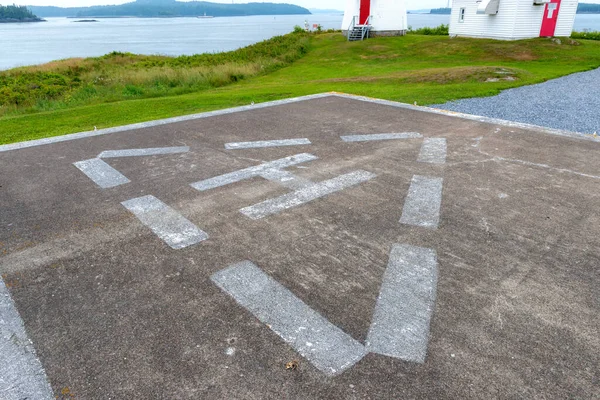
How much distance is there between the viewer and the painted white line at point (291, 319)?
283 cm

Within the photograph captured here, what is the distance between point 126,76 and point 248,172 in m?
19.8

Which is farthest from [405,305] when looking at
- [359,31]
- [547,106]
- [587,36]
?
[359,31]

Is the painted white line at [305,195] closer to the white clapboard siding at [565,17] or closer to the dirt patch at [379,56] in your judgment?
the dirt patch at [379,56]

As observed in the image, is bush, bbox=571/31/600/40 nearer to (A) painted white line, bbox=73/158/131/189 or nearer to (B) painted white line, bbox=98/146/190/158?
(B) painted white line, bbox=98/146/190/158

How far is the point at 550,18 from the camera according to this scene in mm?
28031

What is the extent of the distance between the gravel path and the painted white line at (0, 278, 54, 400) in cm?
991

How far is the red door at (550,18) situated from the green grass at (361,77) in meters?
2.54

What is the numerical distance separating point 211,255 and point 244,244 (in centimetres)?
37

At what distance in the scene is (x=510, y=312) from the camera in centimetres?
323

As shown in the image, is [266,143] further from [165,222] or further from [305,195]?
[165,222]

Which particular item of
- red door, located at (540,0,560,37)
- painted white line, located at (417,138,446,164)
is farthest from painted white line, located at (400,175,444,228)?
red door, located at (540,0,560,37)

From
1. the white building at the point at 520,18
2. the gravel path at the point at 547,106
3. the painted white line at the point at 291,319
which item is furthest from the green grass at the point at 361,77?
the painted white line at the point at 291,319

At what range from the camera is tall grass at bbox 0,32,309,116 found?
55.2 feet

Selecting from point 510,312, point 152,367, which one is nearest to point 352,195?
point 510,312
